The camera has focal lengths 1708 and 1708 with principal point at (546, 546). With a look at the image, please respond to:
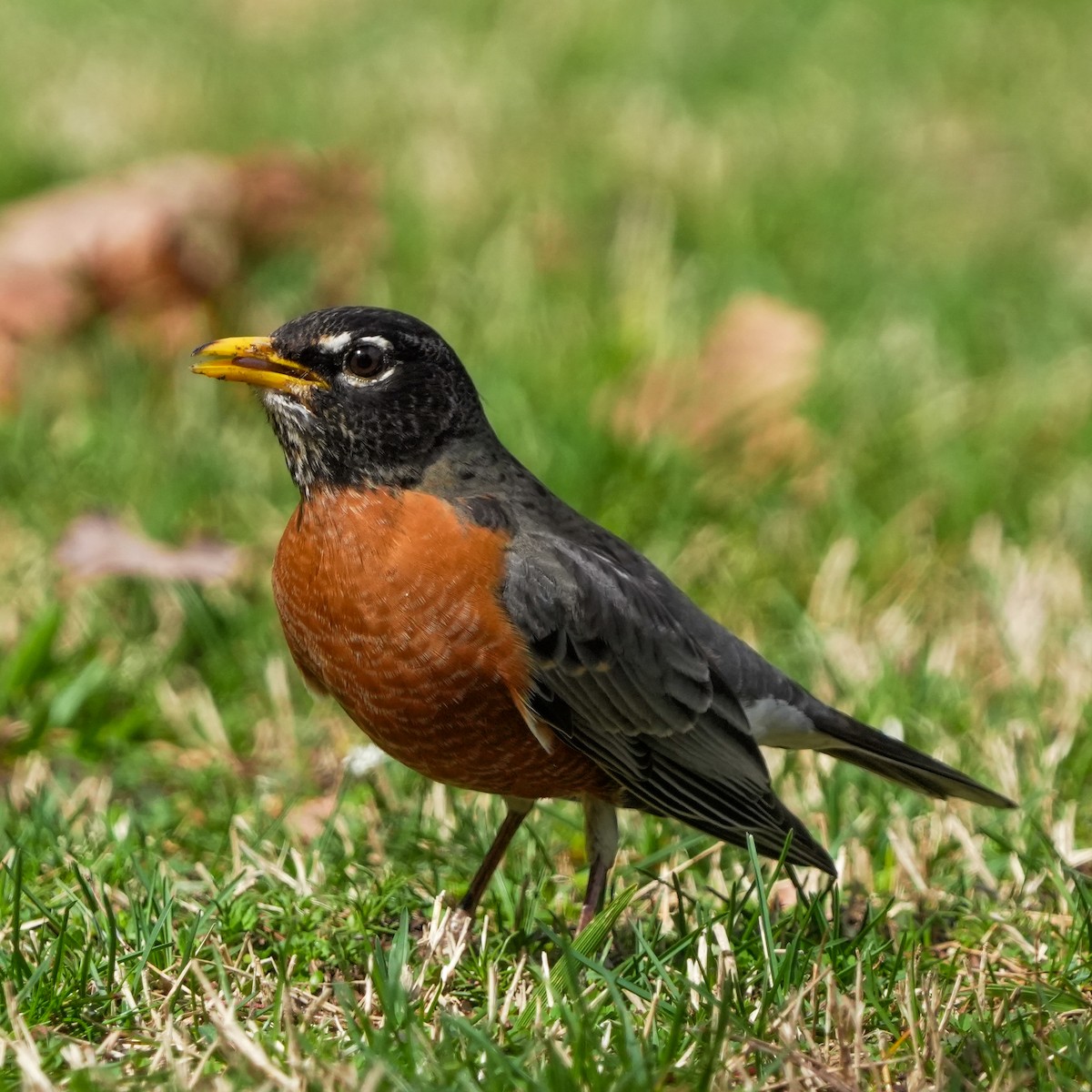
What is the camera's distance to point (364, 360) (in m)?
3.97

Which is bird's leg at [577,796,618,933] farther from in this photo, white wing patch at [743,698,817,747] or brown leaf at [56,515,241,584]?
brown leaf at [56,515,241,584]

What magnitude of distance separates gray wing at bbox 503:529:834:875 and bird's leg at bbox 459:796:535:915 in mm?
288

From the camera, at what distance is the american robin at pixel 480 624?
12.0ft

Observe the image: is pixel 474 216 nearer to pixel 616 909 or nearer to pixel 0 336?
pixel 0 336

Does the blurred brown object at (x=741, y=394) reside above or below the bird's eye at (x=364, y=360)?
below

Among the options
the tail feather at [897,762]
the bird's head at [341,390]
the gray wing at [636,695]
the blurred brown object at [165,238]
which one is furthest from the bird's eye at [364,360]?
the blurred brown object at [165,238]

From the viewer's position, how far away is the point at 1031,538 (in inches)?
240

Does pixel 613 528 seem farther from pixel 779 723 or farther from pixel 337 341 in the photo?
pixel 337 341

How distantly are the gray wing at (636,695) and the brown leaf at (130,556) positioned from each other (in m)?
1.58

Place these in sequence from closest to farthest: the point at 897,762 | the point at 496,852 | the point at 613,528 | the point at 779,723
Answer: the point at 496,852, the point at 897,762, the point at 779,723, the point at 613,528

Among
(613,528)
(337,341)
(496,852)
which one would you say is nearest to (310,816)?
(496,852)

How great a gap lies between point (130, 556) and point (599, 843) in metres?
1.94

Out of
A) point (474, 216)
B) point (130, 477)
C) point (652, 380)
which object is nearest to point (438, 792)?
point (130, 477)

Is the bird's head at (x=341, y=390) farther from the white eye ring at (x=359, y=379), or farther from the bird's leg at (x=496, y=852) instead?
the bird's leg at (x=496, y=852)
